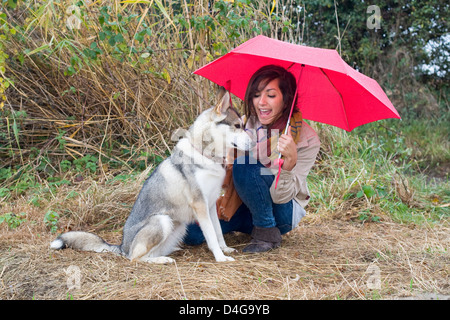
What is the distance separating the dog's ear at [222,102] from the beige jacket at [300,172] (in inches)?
15.8

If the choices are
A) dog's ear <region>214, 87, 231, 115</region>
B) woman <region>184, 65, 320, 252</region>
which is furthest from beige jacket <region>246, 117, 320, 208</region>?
dog's ear <region>214, 87, 231, 115</region>

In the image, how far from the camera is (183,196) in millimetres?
2988

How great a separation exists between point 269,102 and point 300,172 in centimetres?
58

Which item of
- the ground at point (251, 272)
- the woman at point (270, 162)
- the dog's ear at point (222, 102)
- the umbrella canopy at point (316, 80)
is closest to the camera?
the ground at point (251, 272)

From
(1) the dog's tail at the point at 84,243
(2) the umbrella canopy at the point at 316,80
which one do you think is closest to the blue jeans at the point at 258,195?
(2) the umbrella canopy at the point at 316,80

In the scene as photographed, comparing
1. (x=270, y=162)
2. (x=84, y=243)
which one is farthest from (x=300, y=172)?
(x=84, y=243)

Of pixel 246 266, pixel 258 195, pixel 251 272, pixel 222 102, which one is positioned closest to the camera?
pixel 251 272

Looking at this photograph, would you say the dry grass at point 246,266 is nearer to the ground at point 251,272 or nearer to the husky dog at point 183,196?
the ground at point 251,272

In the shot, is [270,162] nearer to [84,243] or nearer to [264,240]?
[264,240]

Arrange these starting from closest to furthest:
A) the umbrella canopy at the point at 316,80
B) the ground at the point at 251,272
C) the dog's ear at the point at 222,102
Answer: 1. the ground at the point at 251,272
2. the umbrella canopy at the point at 316,80
3. the dog's ear at the point at 222,102

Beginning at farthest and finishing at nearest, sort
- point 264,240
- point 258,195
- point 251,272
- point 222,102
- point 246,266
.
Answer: point 264,240 < point 258,195 < point 222,102 < point 246,266 < point 251,272

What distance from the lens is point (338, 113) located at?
3102 mm

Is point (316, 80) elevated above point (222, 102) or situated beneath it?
elevated above

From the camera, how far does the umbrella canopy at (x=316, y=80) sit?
2.53 meters
